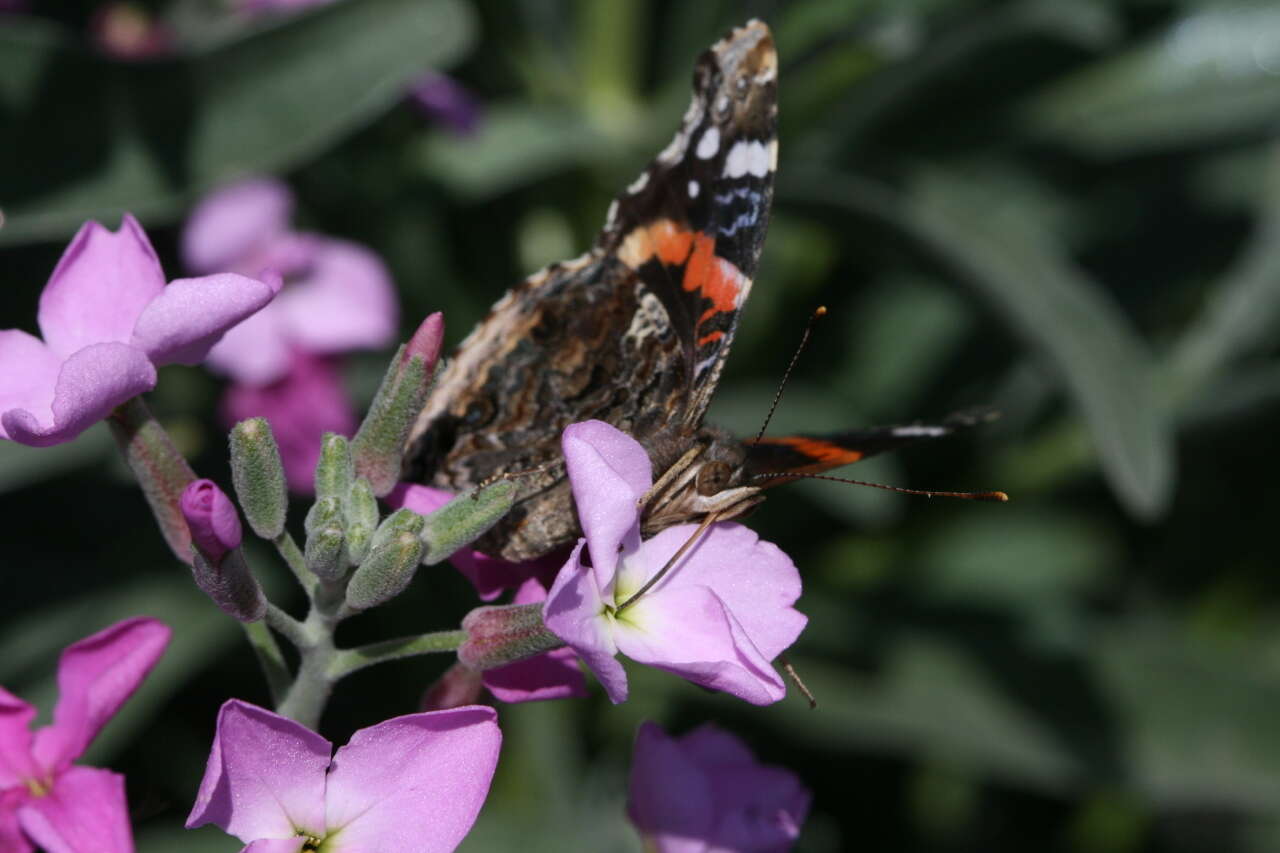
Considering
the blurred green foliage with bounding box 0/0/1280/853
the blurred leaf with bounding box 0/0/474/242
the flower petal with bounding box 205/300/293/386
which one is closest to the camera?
the blurred leaf with bounding box 0/0/474/242

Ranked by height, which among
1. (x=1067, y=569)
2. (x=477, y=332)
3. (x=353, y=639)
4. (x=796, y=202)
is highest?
(x=477, y=332)

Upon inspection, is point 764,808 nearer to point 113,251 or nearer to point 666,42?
point 113,251

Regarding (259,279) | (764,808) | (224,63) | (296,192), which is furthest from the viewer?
(296,192)

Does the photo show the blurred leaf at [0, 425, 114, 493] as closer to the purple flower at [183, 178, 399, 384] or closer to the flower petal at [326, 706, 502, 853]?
the purple flower at [183, 178, 399, 384]

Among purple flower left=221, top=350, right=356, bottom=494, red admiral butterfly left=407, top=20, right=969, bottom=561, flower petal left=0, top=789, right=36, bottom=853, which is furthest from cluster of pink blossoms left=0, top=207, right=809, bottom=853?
purple flower left=221, top=350, right=356, bottom=494

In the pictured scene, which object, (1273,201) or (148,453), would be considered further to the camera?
(1273,201)

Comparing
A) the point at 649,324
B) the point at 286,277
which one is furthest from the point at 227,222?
the point at 649,324

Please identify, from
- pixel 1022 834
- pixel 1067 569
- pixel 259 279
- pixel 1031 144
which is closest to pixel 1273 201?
pixel 1031 144

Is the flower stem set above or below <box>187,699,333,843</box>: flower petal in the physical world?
above
